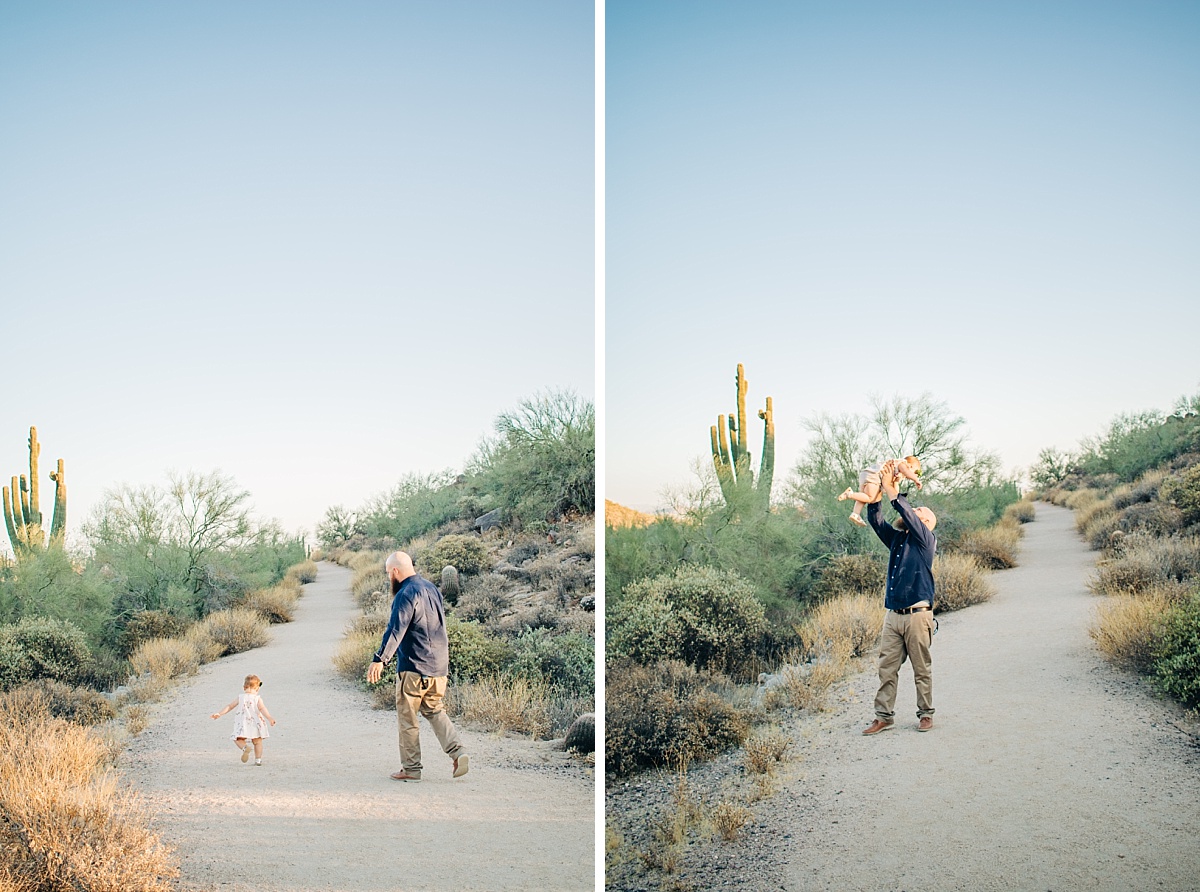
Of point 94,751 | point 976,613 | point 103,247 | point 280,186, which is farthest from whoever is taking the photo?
point 280,186

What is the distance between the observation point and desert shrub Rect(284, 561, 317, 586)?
671 centimetres

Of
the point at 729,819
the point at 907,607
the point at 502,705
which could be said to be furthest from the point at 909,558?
the point at 502,705

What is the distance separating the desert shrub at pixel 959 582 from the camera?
607cm

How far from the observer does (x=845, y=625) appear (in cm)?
650

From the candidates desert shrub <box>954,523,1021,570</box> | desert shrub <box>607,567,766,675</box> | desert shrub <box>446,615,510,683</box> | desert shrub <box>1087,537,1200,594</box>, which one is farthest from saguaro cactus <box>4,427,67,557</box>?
desert shrub <box>1087,537,1200,594</box>

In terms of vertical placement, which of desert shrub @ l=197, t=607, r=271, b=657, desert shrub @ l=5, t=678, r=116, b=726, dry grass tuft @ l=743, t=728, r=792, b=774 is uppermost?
desert shrub @ l=197, t=607, r=271, b=657

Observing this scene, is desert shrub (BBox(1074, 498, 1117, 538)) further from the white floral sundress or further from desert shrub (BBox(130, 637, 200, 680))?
desert shrub (BBox(130, 637, 200, 680))

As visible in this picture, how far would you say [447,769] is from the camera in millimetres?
6203

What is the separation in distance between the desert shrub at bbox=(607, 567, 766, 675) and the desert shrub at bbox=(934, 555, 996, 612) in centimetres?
122

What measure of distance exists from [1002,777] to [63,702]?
4.84 meters

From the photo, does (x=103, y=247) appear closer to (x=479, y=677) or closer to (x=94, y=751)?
(x=94, y=751)

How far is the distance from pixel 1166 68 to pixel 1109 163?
1.82ft

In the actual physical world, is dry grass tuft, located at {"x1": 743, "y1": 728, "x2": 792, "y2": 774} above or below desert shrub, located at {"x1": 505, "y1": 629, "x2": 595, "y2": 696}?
below

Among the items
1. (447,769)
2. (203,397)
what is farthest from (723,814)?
(203,397)
